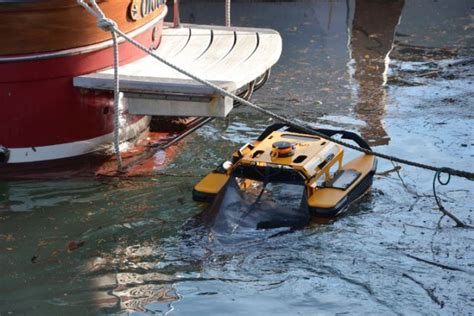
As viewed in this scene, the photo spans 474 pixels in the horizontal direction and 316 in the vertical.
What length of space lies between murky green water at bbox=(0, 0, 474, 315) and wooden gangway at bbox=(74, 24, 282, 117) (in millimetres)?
671

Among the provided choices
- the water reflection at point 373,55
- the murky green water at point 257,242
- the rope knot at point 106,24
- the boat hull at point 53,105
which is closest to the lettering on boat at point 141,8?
the boat hull at point 53,105

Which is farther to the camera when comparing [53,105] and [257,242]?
[53,105]

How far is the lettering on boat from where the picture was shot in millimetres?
7680

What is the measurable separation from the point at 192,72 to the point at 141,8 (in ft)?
2.78

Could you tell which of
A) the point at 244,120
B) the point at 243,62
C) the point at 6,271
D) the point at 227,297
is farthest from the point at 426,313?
the point at 244,120

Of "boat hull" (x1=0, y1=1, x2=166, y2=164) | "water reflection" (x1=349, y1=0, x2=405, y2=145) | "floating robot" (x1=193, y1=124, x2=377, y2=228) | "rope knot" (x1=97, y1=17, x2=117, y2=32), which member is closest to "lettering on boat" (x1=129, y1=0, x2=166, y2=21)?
"boat hull" (x1=0, y1=1, x2=166, y2=164)

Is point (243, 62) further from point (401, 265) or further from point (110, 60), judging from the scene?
point (401, 265)

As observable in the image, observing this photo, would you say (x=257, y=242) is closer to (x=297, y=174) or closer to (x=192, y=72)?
(x=297, y=174)

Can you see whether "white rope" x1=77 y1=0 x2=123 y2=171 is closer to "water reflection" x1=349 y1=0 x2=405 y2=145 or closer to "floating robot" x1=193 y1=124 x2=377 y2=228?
"floating robot" x1=193 y1=124 x2=377 y2=228

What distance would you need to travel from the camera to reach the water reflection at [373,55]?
9188 mm

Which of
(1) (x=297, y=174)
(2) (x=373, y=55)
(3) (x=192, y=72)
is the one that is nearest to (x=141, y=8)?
(3) (x=192, y=72)

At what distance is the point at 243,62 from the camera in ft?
25.9

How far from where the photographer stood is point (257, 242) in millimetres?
6086

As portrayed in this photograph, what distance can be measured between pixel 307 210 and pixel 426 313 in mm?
1347
